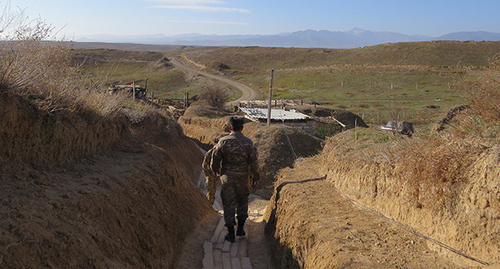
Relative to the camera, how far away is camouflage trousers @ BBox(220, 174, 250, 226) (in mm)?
8555

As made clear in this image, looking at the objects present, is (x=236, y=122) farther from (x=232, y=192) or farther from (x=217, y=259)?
(x=217, y=259)

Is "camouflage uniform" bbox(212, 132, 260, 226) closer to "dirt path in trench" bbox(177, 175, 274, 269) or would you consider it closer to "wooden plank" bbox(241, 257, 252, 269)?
"dirt path in trench" bbox(177, 175, 274, 269)

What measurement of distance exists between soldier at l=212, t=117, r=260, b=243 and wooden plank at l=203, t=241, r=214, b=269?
1.97 feet

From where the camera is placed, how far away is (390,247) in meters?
5.45

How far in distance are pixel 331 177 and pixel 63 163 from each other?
5459mm

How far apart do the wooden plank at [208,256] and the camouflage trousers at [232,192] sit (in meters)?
0.61

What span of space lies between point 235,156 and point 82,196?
3.39 m

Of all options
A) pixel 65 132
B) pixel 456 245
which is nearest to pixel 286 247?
pixel 456 245

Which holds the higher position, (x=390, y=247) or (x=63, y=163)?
(x=63, y=163)

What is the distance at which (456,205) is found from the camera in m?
5.13

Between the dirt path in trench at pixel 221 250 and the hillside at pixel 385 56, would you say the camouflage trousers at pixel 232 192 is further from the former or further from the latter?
the hillside at pixel 385 56

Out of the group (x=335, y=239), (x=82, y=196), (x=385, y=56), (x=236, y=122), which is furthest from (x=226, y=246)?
(x=385, y=56)

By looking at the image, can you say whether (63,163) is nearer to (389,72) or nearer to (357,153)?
(357,153)

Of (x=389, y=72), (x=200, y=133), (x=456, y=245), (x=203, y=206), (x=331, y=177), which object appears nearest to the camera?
(x=456, y=245)
